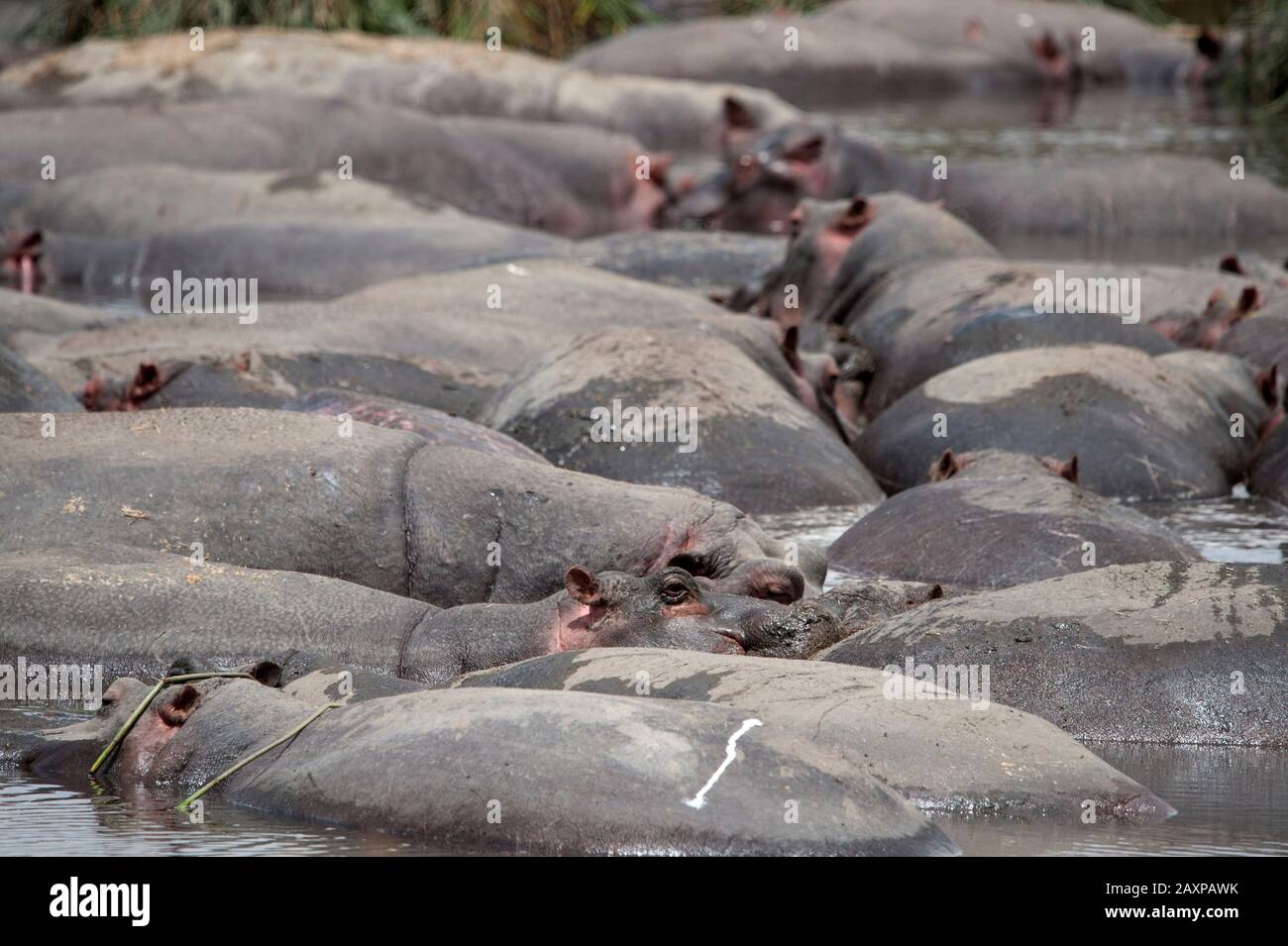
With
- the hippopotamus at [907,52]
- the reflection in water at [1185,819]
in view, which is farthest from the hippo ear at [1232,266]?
the hippopotamus at [907,52]

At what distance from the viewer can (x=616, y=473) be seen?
8078 mm

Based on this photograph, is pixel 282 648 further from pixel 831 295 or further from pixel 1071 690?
pixel 831 295

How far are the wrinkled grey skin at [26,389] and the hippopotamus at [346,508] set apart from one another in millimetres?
423

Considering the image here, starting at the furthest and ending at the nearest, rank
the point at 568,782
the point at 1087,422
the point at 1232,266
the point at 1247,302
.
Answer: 1. the point at 1232,266
2. the point at 1247,302
3. the point at 1087,422
4. the point at 568,782

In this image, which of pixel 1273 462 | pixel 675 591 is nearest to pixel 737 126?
pixel 1273 462

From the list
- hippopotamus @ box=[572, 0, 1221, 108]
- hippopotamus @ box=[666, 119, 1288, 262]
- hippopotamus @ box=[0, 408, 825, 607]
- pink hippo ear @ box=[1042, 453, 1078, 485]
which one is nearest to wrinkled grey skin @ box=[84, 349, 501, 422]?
hippopotamus @ box=[0, 408, 825, 607]

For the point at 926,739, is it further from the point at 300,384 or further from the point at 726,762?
the point at 300,384

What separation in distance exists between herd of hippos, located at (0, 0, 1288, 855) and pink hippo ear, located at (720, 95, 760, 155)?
177 centimetres

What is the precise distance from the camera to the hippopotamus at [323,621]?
5.95m

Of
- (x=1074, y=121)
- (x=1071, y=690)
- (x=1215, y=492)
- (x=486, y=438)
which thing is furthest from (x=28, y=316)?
(x=1074, y=121)

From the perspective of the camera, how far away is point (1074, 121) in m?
21.5

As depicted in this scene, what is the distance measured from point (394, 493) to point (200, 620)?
101 cm

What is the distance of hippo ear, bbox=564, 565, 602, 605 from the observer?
6035mm

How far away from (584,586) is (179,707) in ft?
3.91
